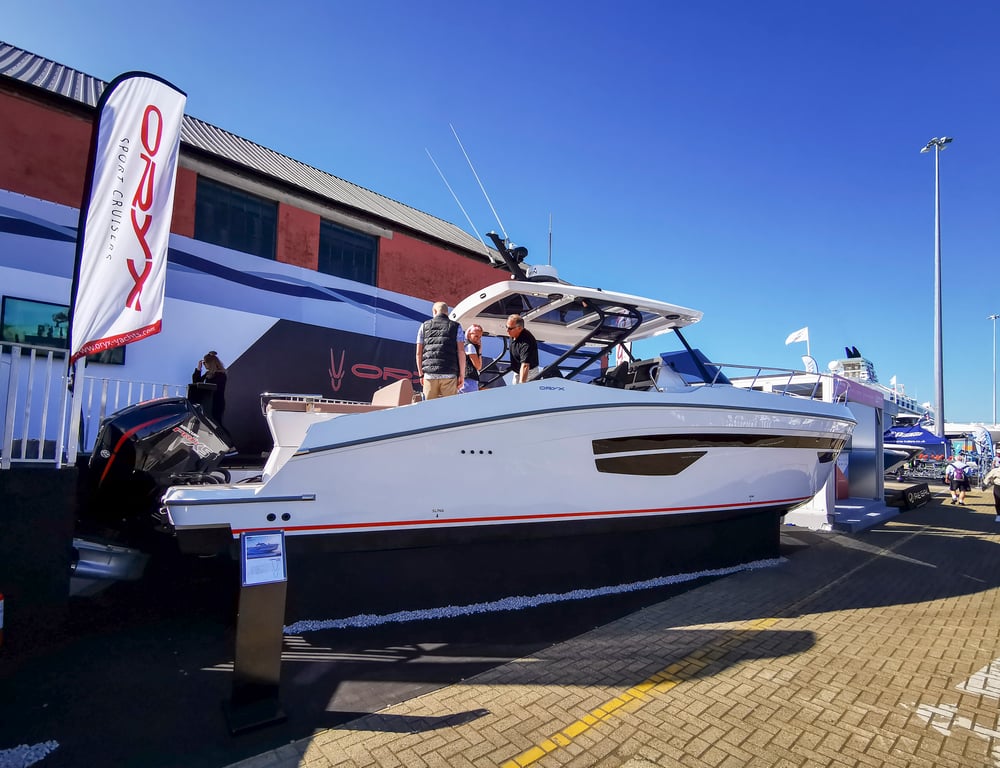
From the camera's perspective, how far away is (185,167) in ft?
22.7

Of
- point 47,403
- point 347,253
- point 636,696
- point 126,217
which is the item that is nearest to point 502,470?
point 636,696

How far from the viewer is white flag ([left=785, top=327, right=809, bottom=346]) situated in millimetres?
8062

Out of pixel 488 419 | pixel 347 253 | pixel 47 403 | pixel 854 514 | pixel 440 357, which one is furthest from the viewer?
pixel 347 253

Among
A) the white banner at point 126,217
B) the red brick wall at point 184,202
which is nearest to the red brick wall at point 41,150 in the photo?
the red brick wall at point 184,202

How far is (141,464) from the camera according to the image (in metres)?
3.19

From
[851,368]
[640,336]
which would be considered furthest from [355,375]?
[851,368]

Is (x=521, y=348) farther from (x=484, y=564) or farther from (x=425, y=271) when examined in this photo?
(x=425, y=271)

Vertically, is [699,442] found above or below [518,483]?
above

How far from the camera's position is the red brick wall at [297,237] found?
791 centimetres

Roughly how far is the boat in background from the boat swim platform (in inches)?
99.5

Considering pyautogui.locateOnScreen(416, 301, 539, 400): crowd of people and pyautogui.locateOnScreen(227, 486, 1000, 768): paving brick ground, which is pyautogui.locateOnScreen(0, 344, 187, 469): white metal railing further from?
pyautogui.locateOnScreen(227, 486, 1000, 768): paving brick ground

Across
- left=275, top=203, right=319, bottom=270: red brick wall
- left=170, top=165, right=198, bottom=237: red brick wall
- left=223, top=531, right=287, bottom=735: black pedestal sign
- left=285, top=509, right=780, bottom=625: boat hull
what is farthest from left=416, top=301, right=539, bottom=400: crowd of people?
left=275, top=203, right=319, bottom=270: red brick wall

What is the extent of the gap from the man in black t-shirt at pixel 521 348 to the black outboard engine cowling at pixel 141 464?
7.86ft

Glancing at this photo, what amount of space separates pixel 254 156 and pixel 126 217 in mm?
5781
